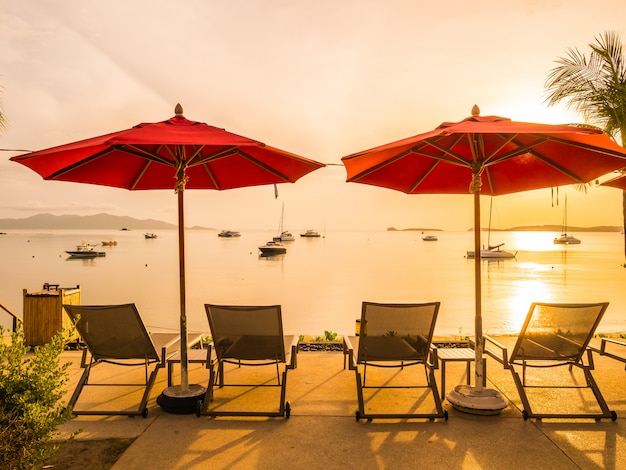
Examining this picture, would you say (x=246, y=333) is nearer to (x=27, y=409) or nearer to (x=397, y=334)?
(x=397, y=334)

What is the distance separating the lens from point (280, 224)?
359 ft

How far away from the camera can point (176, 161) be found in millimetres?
4012

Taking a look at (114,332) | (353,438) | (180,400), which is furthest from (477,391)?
(114,332)

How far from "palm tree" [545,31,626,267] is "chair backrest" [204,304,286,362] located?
7.79m

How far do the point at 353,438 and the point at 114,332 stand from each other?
2.17 meters

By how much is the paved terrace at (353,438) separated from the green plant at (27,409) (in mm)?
757

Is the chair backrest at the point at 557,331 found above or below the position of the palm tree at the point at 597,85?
below

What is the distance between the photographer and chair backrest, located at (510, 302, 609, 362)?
376 centimetres

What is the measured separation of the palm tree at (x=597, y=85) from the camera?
28.8ft

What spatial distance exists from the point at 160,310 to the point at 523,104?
1927cm

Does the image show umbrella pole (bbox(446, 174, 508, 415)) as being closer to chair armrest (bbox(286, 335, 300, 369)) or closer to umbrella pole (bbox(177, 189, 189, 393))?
chair armrest (bbox(286, 335, 300, 369))

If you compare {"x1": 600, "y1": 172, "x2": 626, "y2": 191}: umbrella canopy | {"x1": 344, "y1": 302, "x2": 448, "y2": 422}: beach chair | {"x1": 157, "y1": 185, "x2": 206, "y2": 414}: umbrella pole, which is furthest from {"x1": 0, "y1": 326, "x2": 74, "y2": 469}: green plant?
{"x1": 600, "y1": 172, "x2": 626, "y2": 191}: umbrella canopy

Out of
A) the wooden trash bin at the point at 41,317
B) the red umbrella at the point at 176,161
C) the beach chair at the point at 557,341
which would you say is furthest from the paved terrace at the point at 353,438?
the wooden trash bin at the point at 41,317

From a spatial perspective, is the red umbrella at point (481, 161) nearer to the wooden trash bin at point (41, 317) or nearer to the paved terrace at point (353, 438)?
the paved terrace at point (353, 438)
